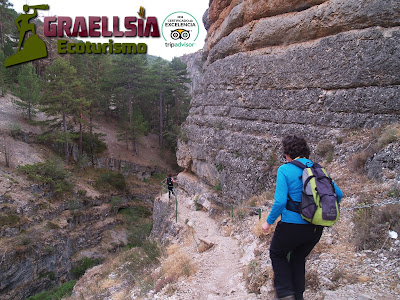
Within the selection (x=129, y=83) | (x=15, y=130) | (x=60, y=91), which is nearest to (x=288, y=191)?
(x=60, y=91)

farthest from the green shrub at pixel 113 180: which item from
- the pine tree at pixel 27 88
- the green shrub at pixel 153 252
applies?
the green shrub at pixel 153 252

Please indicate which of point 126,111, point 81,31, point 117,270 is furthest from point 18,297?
point 126,111

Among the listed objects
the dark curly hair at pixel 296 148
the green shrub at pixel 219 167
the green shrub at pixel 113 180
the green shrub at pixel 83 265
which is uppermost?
the dark curly hair at pixel 296 148

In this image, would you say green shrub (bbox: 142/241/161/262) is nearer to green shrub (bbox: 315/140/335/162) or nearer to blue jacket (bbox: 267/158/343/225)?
green shrub (bbox: 315/140/335/162)

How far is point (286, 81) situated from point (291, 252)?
7.50 m

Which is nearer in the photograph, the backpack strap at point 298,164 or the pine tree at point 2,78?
the backpack strap at point 298,164

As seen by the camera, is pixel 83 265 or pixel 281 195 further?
pixel 83 265

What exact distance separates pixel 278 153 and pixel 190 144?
6466 millimetres

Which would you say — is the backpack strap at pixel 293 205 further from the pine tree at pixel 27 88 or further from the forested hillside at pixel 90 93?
the pine tree at pixel 27 88

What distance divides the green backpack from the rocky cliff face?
5.75 meters

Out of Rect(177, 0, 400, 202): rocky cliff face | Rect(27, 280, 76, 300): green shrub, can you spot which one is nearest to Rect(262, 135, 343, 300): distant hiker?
Rect(177, 0, 400, 202): rocky cliff face

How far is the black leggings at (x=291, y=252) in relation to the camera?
271cm

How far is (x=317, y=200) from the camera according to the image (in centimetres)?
251

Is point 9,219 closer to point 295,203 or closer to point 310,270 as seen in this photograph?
point 310,270
